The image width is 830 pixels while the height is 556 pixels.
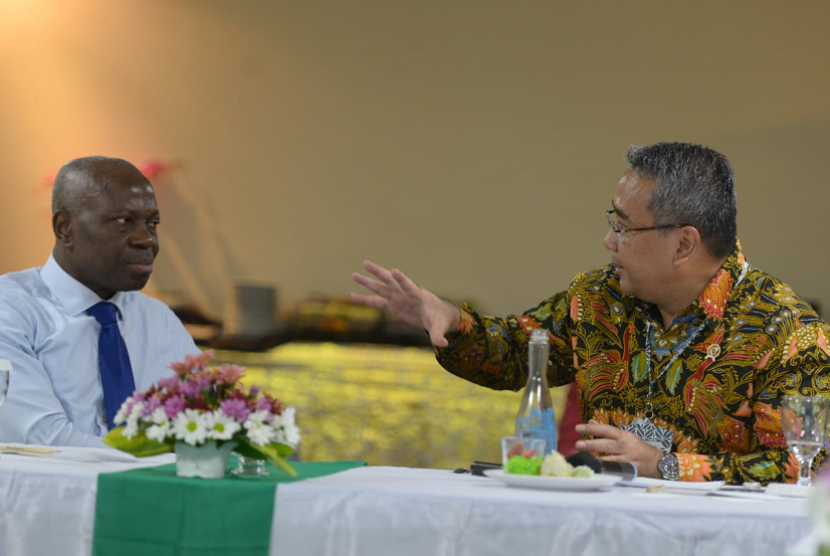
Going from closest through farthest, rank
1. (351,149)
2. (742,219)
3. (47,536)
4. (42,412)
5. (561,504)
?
(561,504), (47,536), (42,412), (742,219), (351,149)

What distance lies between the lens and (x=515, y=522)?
134 centimetres

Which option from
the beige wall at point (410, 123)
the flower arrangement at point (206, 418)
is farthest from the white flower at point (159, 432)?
the beige wall at point (410, 123)

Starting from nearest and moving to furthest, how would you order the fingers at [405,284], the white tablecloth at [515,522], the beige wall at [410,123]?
the white tablecloth at [515,522], the fingers at [405,284], the beige wall at [410,123]

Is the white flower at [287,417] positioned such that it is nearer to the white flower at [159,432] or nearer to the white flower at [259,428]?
the white flower at [259,428]

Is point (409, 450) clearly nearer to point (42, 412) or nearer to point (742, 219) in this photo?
point (742, 219)

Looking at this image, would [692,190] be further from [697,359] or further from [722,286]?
[697,359]

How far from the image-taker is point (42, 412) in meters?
2.18

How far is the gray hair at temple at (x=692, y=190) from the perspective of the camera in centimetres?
219

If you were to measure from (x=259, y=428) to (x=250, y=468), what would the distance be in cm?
14

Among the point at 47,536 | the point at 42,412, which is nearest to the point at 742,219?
the point at 42,412

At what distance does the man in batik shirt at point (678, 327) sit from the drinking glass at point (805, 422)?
1.19ft

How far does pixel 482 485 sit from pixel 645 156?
0.98 meters

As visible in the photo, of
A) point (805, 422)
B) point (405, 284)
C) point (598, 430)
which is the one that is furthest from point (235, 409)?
point (805, 422)

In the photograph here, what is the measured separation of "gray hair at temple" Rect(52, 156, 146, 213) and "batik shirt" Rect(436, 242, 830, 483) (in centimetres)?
94
